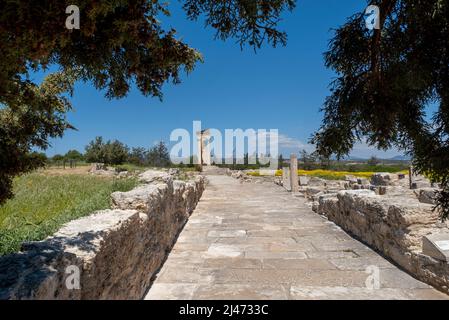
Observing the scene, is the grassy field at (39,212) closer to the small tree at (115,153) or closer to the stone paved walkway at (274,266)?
the stone paved walkway at (274,266)

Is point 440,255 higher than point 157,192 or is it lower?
lower

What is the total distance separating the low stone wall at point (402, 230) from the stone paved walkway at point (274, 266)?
16cm

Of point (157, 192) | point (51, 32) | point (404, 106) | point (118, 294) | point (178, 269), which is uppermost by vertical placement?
point (51, 32)

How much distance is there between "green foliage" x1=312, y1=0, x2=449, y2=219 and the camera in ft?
8.29

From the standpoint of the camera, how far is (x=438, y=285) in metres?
3.87

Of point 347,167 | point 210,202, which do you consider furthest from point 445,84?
point 347,167

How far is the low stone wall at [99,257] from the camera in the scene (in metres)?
1.85

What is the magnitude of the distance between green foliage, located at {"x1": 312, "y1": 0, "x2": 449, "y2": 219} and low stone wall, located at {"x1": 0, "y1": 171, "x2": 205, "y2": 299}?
2.09 m

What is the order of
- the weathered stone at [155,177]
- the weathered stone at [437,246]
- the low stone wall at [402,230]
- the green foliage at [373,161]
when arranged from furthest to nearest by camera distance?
the green foliage at [373,161]
the weathered stone at [155,177]
the low stone wall at [402,230]
the weathered stone at [437,246]

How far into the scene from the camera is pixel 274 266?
16.0 feet

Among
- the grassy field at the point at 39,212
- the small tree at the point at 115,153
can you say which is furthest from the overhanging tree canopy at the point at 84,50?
the small tree at the point at 115,153
